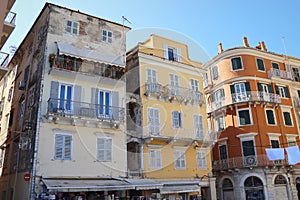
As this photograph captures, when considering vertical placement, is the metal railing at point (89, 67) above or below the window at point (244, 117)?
above

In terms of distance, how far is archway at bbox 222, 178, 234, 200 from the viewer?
2609cm

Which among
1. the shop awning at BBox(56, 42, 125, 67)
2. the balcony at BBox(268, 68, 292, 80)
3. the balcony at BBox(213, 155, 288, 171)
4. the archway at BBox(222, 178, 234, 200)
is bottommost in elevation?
the archway at BBox(222, 178, 234, 200)

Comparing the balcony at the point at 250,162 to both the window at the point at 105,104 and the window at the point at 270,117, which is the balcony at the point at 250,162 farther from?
the window at the point at 105,104

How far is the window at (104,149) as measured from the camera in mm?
16984

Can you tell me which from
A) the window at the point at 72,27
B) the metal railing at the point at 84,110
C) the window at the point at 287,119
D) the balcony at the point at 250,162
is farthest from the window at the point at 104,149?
the window at the point at 287,119

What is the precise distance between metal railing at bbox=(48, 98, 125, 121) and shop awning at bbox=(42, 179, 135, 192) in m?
3.71

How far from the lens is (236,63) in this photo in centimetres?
2869

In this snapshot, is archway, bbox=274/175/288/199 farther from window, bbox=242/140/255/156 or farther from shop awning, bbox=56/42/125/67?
shop awning, bbox=56/42/125/67

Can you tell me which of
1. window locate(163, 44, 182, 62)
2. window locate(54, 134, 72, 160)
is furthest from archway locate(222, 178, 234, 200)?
window locate(54, 134, 72, 160)

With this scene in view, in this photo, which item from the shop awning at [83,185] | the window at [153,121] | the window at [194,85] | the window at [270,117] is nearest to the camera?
the shop awning at [83,185]

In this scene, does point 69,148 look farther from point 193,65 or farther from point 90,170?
point 193,65

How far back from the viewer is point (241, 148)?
2608cm

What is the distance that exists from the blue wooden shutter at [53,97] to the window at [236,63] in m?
18.6

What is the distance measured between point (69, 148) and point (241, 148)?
54.3 ft
